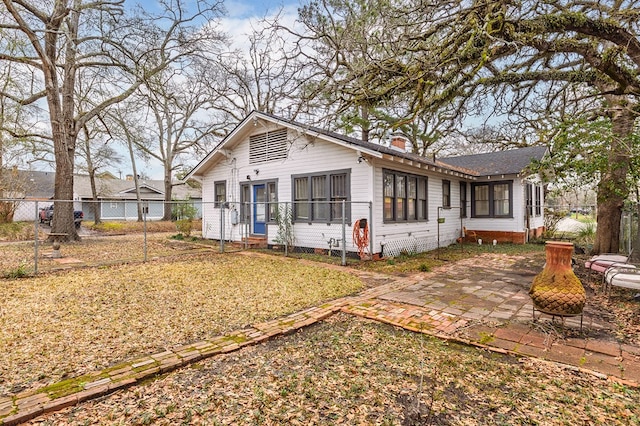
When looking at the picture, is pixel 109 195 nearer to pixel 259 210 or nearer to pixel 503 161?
pixel 259 210

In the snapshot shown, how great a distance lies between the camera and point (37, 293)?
5789 millimetres

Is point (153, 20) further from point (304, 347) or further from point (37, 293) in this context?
point (304, 347)

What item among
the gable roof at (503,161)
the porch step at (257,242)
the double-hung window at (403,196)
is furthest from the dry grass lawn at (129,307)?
the gable roof at (503,161)

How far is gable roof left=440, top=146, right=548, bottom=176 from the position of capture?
13.2 meters

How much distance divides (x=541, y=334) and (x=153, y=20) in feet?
35.7

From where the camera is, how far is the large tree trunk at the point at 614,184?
708 centimetres

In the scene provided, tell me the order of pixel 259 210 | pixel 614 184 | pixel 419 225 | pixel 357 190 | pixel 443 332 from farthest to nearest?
pixel 259 210 → pixel 419 225 → pixel 357 190 → pixel 614 184 → pixel 443 332

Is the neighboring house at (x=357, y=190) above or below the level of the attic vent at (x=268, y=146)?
below

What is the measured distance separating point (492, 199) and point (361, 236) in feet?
24.9

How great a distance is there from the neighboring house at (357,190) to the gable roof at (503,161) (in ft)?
0.15

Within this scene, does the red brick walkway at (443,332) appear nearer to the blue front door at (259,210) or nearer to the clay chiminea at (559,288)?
the clay chiminea at (559,288)

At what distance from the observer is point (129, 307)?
16.6 ft

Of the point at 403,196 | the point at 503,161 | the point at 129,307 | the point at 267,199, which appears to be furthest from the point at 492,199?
the point at 129,307

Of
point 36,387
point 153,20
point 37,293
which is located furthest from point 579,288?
point 153,20
